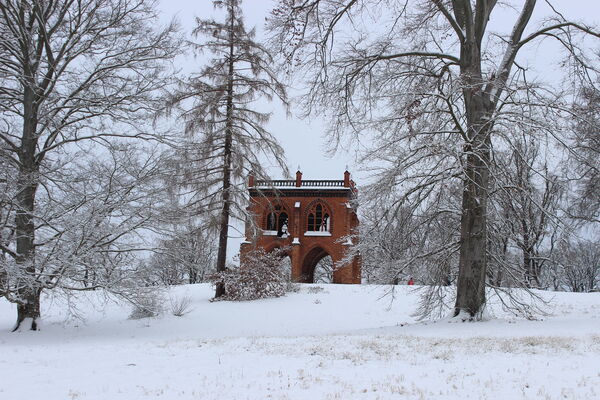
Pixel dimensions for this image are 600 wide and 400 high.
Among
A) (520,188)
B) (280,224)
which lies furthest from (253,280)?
(280,224)

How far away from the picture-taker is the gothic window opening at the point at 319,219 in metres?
39.9

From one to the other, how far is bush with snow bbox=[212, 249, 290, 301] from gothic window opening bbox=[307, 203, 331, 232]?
1988 centimetres

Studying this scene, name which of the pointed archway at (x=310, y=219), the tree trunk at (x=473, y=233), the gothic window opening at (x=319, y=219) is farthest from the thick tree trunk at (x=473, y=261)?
the gothic window opening at (x=319, y=219)

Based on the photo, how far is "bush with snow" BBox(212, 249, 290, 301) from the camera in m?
19.1

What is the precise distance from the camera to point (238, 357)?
702 cm

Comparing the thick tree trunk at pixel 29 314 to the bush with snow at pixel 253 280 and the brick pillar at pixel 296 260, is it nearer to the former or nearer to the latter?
the bush with snow at pixel 253 280

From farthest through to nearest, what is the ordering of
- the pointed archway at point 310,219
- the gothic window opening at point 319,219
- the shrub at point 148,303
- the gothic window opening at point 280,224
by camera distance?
the gothic window opening at point 280,224
the gothic window opening at point 319,219
the pointed archway at point 310,219
the shrub at point 148,303

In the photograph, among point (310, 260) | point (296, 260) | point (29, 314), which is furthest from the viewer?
point (310, 260)

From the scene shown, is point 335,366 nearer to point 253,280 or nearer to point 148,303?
point 148,303

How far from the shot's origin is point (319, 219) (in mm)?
40125

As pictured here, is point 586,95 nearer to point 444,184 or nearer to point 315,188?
point 444,184

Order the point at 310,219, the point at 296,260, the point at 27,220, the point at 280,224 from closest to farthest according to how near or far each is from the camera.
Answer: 1. the point at 27,220
2. the point at 296,260
3. the point at 310,219
4. the point at 280,224

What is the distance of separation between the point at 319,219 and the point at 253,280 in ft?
69.3

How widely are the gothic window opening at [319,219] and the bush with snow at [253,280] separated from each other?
65.2 feet
